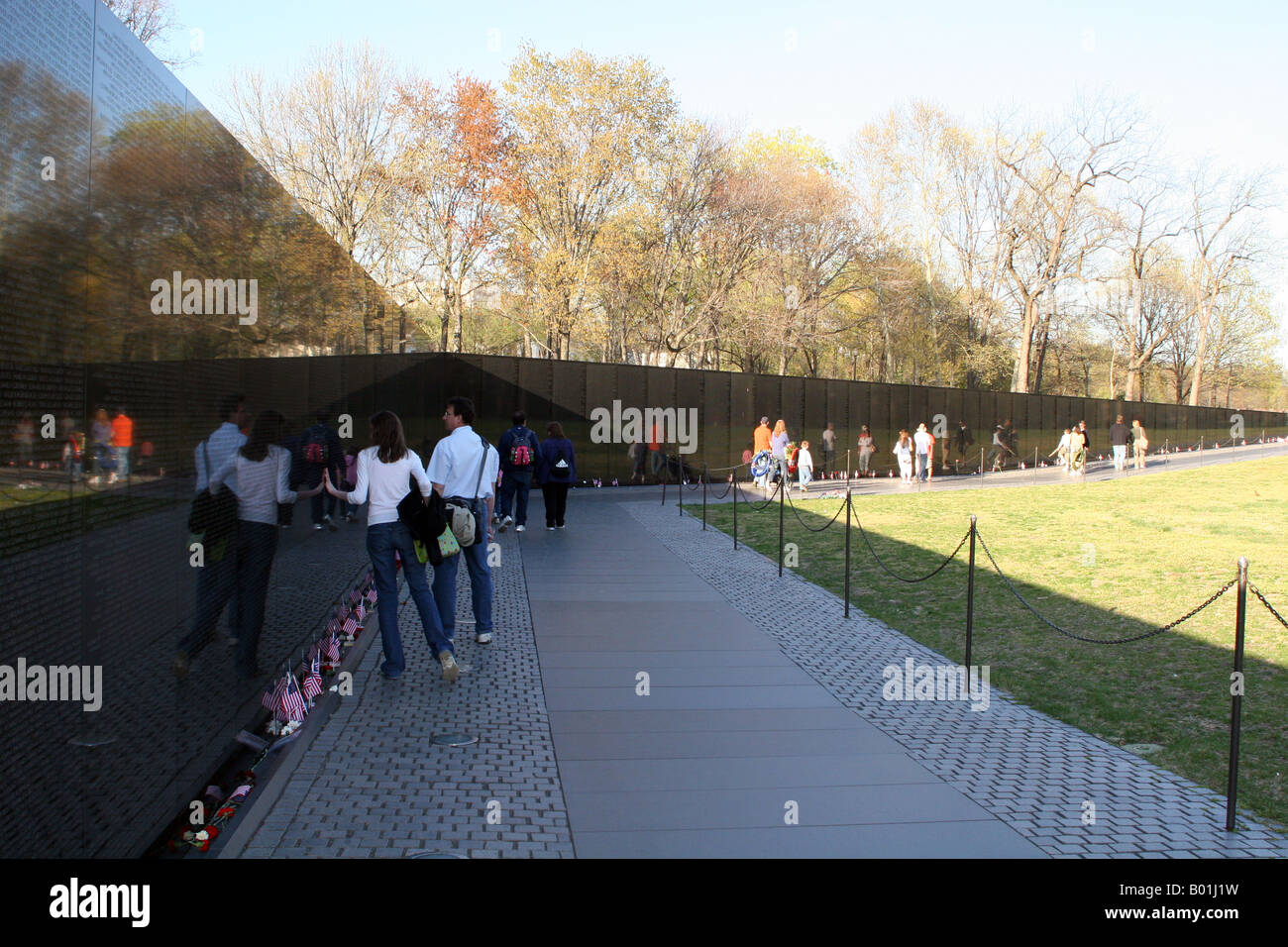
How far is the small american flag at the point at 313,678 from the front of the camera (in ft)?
23.5

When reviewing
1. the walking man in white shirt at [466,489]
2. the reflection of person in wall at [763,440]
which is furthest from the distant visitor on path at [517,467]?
the reflection of person in wall at [763,440]

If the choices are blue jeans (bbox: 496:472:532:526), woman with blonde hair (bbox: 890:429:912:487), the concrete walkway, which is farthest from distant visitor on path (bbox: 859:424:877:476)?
the concrete walkway

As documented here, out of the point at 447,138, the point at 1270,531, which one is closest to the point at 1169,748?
the point at 1270,531

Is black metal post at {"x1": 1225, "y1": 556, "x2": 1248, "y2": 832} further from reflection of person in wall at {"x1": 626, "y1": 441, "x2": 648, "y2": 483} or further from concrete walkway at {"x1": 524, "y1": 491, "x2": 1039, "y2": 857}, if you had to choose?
reflection of person in wall at {"x1": 626, "y1": 441, "x2": 648, "y2": 483}

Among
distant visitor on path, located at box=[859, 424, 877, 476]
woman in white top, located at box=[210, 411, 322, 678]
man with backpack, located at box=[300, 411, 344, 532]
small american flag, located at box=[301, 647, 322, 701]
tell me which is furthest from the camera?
distant visitor on path, located at box=[859, 424, 877, 476]

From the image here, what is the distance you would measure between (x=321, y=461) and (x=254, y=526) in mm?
2427

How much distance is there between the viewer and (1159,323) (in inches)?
2908

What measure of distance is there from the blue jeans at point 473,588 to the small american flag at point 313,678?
3.53 ft

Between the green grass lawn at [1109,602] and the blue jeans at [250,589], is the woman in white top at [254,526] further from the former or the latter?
the green grass lawn at [1109,602]

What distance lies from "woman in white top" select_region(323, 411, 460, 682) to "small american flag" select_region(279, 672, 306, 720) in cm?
123

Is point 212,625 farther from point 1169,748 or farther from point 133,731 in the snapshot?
point 1169,748

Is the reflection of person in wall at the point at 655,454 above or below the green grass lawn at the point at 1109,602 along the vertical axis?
above

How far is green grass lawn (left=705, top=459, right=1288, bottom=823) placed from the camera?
7191 mm
